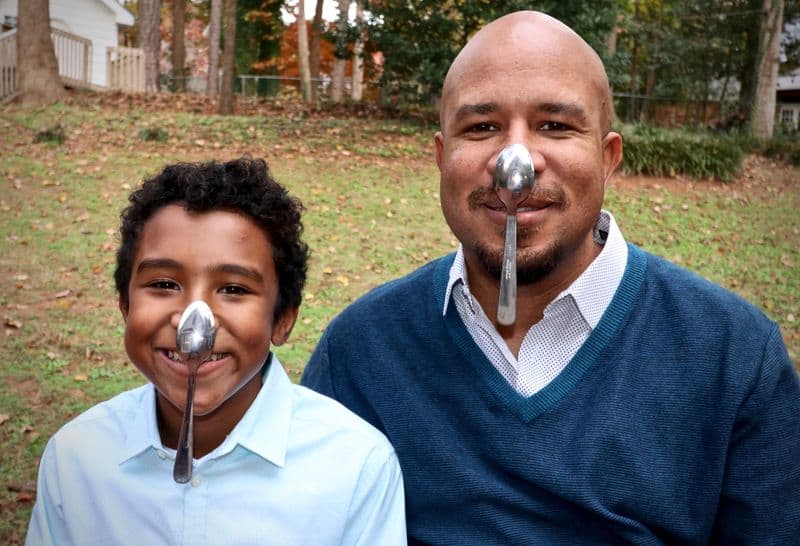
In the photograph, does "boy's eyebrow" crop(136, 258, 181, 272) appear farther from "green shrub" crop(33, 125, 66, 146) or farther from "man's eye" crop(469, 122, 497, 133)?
"green shrub" crop(33, 125, 66, 146)

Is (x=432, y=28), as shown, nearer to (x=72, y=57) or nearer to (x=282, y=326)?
(x=72, y=57)

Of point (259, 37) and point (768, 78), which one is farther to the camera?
point (259, 37)

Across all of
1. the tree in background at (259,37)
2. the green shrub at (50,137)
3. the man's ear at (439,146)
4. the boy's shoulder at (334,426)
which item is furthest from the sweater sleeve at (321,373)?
the tree in background at (259,37)

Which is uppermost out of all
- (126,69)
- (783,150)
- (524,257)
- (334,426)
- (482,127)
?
(126,69)

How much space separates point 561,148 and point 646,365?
0.53m

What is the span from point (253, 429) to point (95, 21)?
2485cm

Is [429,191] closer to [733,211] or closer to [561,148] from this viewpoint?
[733,211]

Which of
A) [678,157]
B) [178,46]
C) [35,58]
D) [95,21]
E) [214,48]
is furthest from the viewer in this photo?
[95,21]

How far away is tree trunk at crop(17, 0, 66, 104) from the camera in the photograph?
1220 cm

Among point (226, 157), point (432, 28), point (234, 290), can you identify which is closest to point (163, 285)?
point (234, 290)

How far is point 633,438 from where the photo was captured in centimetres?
186

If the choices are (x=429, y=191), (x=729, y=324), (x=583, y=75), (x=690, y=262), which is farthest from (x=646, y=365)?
(x=429, y=191)

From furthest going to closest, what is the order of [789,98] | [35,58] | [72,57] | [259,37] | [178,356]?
[789,98] → [259,37] → [72,57] → [35,58] → [178,356]

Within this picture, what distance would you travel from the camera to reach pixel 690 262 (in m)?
8.02
